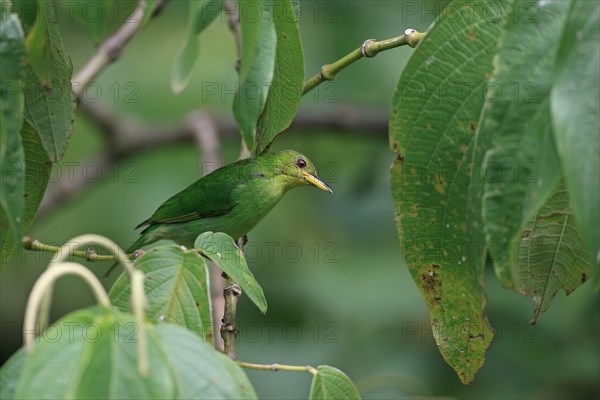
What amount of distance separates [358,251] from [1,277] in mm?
2530

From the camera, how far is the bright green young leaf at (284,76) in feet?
6.55

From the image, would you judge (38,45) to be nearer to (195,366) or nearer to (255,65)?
(255,65)

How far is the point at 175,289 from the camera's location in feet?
6.12

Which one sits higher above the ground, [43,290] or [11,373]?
[43,290]

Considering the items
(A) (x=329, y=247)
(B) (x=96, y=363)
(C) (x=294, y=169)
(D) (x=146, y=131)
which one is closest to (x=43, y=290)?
(B) (x=96, y=363)

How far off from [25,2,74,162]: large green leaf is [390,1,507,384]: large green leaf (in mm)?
827

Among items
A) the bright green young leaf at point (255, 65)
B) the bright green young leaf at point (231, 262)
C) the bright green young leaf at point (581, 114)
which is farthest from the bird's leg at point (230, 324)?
the bright green young leaf at point (581, 114)

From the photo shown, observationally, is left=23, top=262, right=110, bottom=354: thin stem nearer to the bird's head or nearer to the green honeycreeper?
the green honeycreeper

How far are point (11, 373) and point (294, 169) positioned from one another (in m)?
2.83

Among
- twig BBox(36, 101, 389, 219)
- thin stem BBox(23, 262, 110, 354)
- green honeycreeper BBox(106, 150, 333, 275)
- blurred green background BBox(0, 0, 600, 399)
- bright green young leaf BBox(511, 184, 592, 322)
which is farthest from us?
twig BBox(36, 101, 389, 219)

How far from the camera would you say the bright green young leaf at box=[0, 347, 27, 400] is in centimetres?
153

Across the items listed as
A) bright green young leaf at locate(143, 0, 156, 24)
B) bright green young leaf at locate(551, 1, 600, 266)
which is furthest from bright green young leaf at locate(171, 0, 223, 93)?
bright green young leaf at locate(551, 1, 600, 266)

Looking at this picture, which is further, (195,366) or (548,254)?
(548,254)

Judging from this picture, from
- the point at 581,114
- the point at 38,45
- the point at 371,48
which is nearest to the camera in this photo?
the point at 581,114
